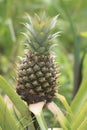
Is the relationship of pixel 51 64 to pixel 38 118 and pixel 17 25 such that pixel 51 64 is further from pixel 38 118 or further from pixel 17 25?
pixel 17 25

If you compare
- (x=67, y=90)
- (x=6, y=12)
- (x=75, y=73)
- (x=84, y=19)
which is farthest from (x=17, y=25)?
(x=75, y=73)

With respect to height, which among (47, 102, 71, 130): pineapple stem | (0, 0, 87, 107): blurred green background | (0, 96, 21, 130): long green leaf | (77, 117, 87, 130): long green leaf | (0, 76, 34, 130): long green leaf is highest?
(0, 0, 87, 107): blurred green background

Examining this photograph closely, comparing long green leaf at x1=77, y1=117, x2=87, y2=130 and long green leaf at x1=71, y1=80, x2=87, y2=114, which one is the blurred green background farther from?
long green leaf at x1=77, y1=117, x2=87, y2=130

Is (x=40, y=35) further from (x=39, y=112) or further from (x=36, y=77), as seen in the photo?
(x=39, y=112)

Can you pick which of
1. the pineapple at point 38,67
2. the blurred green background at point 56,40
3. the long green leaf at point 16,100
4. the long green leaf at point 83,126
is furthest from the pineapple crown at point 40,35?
the blurred green background at point 56,40

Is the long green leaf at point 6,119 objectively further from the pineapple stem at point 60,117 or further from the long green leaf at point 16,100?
the pineapple stem at point 60,117

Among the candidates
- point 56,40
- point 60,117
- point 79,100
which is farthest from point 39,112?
point 56,40

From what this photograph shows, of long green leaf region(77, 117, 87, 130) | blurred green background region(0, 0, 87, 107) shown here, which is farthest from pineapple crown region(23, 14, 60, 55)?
blurred green background region(0, 0, 87, 107)

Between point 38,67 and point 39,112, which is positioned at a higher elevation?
point 38,67
